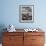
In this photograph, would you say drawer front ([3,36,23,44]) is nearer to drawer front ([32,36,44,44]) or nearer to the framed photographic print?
A: drawer front ([32,36,44,44])

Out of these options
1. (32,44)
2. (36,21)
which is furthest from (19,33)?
(36,21)

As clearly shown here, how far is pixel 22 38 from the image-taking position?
373 cm

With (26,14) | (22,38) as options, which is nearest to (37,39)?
(22,38)

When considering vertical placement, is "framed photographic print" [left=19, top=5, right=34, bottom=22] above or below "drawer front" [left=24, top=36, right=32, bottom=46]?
above

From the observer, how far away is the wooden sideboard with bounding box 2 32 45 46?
12.2ft

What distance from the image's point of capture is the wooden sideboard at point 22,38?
3721 millimetres

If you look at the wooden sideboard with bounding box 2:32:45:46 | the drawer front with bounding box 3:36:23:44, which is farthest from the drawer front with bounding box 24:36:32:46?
the drawer front with bounding box 3:36:23:44

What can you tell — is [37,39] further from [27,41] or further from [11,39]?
[11,39]

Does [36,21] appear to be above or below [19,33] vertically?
above

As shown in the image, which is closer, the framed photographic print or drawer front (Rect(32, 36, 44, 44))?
drawer front (Rect(32, 36, 44, 44))

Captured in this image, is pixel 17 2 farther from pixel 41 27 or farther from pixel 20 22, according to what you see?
pixel 41 27

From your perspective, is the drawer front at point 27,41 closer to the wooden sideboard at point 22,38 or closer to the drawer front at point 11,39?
the wooden sideboard at point 22,38

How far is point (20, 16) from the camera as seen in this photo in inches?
166

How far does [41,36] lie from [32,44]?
1.12 feet
